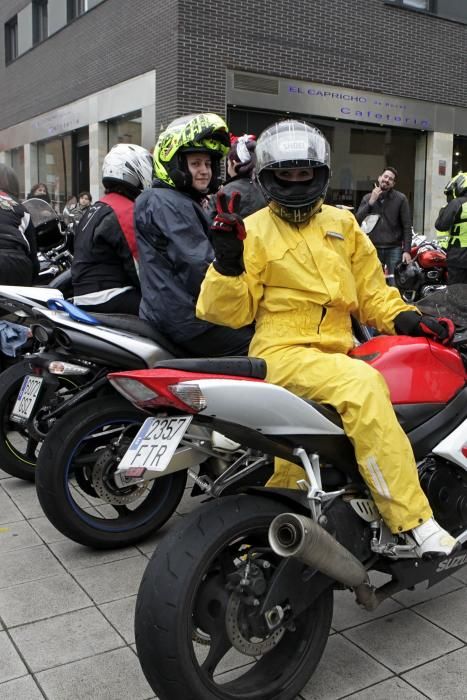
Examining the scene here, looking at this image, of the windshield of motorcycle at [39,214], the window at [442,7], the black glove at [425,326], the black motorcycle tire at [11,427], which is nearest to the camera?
the black glove at [425,326]

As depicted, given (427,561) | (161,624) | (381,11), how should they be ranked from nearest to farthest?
(161,624) → (427,561) → (381,11)

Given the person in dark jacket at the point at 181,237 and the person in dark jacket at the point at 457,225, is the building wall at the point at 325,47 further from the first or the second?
the person in dark jacket at the point at 181,237

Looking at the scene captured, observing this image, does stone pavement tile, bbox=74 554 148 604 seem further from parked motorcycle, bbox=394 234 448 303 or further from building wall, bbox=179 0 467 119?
building wall, bbox=179 0 467 119

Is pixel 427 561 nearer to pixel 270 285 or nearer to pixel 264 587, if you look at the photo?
pixel 264 587

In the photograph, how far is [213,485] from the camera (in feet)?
9.46

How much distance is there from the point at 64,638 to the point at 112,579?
0.51m

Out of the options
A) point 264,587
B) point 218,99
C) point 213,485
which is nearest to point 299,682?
point 264,587

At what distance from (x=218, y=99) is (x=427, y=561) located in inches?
511

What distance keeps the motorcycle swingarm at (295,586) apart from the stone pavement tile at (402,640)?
55 centimetres

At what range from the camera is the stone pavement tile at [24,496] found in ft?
13.4

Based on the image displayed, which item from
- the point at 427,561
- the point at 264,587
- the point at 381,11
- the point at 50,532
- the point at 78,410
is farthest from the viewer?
→ the point at 381,11

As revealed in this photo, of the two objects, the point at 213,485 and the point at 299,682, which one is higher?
the point at 213,485

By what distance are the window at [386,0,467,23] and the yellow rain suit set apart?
15686 mm

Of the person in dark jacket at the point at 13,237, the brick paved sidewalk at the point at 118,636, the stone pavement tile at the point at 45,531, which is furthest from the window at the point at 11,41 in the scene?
the brick paved sidewalk at the point at 118,636
